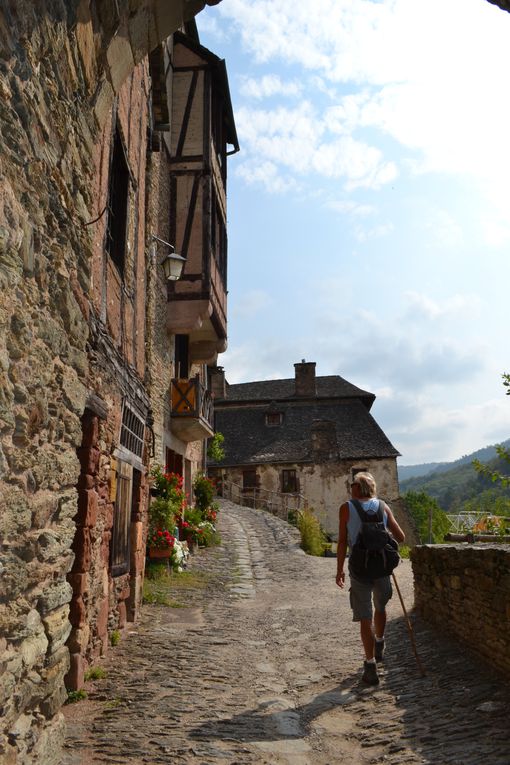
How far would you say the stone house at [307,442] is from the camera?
28641 millimetres

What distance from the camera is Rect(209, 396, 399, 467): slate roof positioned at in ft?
96.2

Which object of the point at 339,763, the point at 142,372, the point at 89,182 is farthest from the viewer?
the point at 142,372

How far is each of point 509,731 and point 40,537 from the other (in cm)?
285

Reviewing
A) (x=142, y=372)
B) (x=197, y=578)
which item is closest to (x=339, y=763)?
(x=142, y=372)

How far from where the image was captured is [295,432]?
3127 cm

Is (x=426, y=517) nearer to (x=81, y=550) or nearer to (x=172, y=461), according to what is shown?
(x=172, y=461)

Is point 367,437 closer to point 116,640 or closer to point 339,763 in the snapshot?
point 116,640

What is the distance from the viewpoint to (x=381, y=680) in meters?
4.98

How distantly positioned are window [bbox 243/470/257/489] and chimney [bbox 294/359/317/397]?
5.70m

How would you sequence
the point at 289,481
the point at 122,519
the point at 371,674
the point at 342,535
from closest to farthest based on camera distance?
the point at 371,674, the point at 342,535, the point at 122,519, the point at 289,481

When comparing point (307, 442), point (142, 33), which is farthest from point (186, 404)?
point (307, 442)

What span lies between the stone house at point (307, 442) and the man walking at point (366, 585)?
22855 millimetres

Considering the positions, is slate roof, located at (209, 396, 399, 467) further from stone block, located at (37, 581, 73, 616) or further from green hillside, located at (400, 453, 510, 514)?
stone block, located at (37, 581, 73, 616)

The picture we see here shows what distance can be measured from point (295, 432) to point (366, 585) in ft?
86.4
